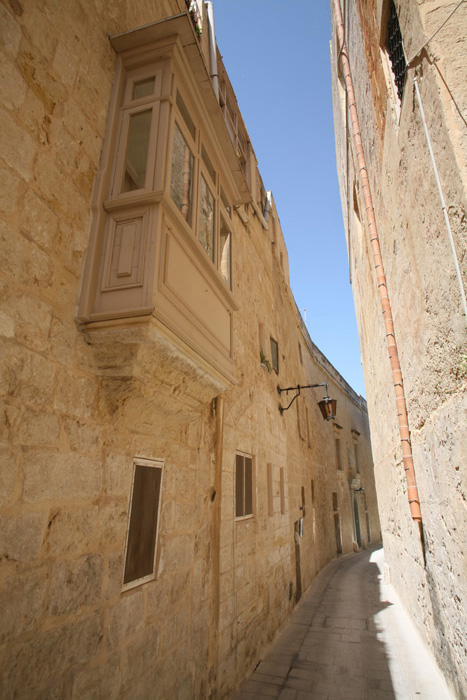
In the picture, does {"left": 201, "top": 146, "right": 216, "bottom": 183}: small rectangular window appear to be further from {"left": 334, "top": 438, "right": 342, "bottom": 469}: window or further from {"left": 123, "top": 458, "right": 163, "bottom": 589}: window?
{"left": 334, "top": 438, "right": 342, "bottom": 469}: window

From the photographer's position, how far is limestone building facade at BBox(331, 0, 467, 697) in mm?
2582

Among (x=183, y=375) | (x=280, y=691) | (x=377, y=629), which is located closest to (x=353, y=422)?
(x=377, y=629)

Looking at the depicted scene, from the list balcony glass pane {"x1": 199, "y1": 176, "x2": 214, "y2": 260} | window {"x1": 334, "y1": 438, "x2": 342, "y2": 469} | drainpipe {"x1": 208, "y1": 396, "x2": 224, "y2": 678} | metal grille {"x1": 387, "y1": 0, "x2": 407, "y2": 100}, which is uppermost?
metal grille {"x1": 387, "y1": 0, "x2": 407, "y2": 100}

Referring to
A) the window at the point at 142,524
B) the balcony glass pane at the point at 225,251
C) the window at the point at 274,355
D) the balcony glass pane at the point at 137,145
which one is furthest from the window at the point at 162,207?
the window at the point at 274,355

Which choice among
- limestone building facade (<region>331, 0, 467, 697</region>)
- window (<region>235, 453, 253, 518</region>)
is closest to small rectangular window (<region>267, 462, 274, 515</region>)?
window (<region>235, 453, 253, 518</region>)

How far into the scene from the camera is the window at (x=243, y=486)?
16.2 ft

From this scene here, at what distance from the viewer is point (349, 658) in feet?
16.6

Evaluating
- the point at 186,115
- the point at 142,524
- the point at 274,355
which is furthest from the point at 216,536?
the point at 274,355

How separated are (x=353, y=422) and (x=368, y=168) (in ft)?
58.4

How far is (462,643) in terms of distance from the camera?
10.3 feet

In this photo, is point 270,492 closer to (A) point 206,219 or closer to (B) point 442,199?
(A) point 206,219

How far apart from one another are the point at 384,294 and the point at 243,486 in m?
3.39

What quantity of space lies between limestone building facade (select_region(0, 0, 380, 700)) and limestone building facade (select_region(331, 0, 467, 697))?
1832mm

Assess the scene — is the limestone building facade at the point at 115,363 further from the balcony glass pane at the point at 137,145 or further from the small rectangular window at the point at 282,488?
the small rectangular window at the point at 282,488
